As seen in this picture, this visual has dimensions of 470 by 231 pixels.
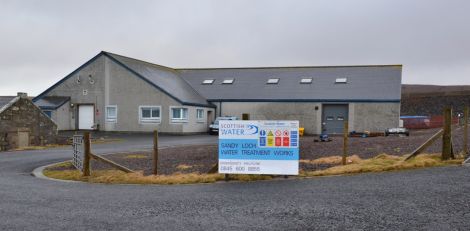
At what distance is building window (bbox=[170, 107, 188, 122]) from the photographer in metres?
36.4

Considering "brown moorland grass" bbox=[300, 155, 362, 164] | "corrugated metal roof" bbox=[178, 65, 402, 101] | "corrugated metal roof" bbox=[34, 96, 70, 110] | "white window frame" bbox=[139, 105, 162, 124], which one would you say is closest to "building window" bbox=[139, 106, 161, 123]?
"white window frame" bbox=[139, 105, 162, 124]

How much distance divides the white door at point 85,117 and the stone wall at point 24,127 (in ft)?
33.7

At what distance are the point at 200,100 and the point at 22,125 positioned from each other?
666 inches

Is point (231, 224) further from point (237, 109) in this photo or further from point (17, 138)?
point (237, 109)

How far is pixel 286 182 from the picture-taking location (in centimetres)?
1127

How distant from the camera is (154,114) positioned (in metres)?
37.5

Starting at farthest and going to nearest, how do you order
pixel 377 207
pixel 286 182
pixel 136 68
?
pixel 136 68 < pixel 286 182 < pixel 377 207

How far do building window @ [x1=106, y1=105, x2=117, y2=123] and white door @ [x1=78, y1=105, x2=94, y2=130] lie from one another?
1620 mm

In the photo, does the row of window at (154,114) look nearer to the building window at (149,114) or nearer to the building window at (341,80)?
the building window at (149,114)

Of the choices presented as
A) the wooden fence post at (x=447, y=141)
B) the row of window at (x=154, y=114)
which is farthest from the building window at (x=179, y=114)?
the wooden fence post at (x=447, y=141)

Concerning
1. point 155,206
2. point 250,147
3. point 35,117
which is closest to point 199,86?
point 35,117

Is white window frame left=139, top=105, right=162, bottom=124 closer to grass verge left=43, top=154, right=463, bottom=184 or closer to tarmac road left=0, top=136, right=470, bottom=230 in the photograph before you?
grass verge left=43, top=154, right=463, bottom=184

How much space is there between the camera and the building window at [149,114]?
3728cm

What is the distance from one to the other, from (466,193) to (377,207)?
224cm
